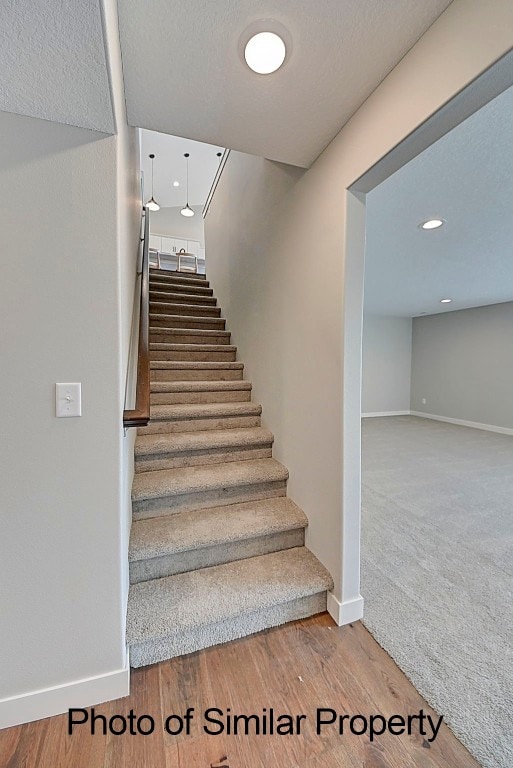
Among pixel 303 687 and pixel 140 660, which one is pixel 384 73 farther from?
pixel 140 660

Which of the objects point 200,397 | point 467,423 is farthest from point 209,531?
point 467,423

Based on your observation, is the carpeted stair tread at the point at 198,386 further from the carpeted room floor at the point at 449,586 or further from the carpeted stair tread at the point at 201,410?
the carpeted room floor at the point at 449,586

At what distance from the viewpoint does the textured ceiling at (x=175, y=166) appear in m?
5.63

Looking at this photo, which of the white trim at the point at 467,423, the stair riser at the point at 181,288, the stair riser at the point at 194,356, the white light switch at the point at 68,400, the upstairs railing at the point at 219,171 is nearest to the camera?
the white light switch at the point at 68,400

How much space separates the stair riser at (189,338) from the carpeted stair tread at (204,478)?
159 cm

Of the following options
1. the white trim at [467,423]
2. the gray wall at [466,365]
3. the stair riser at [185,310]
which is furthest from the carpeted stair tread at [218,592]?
the gray wall at [466,365]

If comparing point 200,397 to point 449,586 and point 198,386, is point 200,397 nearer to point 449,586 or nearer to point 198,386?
point 198,386

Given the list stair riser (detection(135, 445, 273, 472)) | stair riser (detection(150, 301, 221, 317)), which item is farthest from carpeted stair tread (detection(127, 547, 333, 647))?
stair riser (detection(150, 301, 221, 317))

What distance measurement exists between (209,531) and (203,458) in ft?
1.79

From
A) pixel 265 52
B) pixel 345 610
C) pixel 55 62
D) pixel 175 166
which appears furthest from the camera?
pixel 175 166

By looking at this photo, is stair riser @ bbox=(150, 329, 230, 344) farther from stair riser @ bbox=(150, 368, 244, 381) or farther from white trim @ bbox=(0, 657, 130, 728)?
white trim @ bbox=(0, 657, 130, 728)

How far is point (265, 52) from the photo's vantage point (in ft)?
3.46

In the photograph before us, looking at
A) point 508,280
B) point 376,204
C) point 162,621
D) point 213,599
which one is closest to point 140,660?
point 162,621

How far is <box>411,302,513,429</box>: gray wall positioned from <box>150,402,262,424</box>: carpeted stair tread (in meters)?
5.36
